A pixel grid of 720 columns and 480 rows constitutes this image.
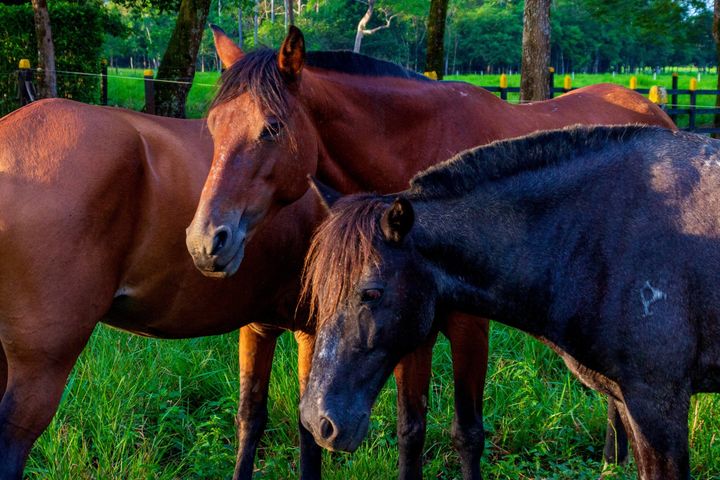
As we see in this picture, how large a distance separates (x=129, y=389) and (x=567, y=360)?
2.75 metres

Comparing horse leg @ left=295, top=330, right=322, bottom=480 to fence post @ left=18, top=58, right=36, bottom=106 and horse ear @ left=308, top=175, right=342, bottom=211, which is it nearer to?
horse ear @ left=308, top=175, right=342, bottom=211

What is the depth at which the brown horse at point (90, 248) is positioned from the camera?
9.98 ft

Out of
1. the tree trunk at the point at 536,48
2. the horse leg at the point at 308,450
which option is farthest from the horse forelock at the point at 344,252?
the tree trunk at the point at 536,48

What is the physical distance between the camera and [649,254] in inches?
112

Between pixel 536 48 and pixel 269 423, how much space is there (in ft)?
21.2

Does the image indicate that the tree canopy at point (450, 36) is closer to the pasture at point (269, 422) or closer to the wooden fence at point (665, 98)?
the wooden fence at point (665, 98)

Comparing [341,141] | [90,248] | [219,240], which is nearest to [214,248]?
[219,240]

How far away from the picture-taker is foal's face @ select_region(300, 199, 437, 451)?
2604 millimetres

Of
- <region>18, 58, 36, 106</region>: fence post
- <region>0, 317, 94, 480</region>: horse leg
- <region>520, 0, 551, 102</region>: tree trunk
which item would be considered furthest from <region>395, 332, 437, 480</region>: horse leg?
<region>18, 58, 36, 106</region>: fence post

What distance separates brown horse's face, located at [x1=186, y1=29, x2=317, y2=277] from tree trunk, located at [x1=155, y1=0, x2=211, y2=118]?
8.47 metres

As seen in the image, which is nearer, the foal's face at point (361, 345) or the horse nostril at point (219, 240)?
the foal's face at point (361, 345)

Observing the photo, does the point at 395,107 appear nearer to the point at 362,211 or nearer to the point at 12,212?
the point at 362,211

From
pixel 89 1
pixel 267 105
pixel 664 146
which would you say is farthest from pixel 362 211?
pixel 89 1

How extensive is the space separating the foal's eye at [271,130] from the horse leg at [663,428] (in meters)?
1.80
